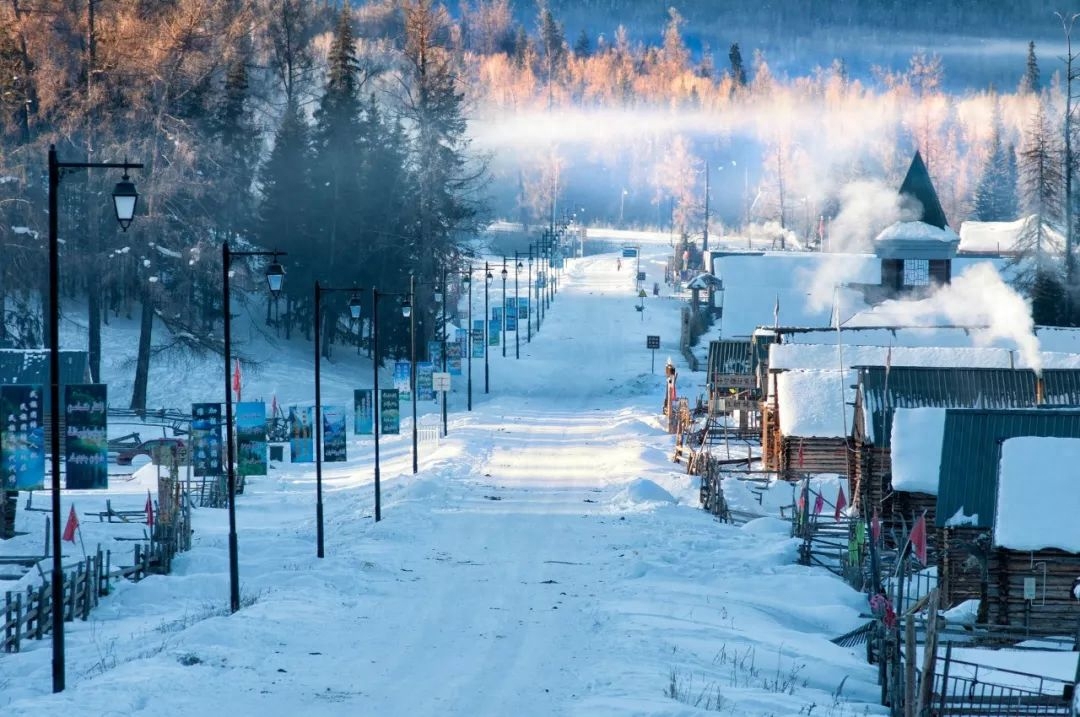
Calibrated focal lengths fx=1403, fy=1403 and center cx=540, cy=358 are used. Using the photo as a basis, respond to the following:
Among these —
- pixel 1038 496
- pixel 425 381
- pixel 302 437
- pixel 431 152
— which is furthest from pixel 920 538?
pixel 431 152

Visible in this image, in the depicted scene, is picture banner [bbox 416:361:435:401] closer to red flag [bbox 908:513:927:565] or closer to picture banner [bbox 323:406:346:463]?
picture banner [bbox 323:406:346:463]

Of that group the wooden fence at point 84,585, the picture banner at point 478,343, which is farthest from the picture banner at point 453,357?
the wooden fence at point 84,585

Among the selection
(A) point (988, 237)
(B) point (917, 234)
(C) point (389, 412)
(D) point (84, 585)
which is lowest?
(D) point (84, 585)

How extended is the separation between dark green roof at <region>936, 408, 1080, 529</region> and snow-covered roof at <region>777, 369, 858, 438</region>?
43.8 ft

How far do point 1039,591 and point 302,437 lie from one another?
2292 centimetres

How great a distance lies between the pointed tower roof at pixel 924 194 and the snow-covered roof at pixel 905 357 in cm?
2643

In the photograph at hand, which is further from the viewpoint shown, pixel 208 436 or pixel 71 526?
pixel 208 436

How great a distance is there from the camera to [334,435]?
3828 centimetres

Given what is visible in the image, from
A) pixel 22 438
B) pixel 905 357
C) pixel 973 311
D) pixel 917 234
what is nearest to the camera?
pixel 22 438

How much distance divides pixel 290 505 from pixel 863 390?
56.4 ft

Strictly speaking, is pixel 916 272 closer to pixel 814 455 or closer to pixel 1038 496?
pixel 814 455

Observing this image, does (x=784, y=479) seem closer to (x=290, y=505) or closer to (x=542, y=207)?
(x=290, y=505)

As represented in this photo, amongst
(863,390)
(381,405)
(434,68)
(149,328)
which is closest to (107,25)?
(149,328)

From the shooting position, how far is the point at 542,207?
184750 mm
